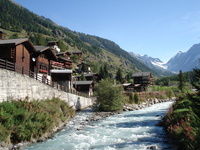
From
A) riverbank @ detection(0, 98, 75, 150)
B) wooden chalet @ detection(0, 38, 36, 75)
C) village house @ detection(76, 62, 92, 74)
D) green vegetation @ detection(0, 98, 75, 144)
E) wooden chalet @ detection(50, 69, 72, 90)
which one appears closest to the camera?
riverbank @ detection(0, 98, 75, 150)

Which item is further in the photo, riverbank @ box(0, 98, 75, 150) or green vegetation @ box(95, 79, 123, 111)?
green vegetation @ box(95, 79, 123, 111)

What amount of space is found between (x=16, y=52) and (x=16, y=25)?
17086cm

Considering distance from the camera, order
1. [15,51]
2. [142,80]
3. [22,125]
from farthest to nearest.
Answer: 1. [142,80]
2. [15,51]
3. [22,125]

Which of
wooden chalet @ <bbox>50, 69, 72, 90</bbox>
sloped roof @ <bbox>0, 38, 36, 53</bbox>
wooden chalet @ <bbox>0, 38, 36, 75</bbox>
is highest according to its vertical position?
sloped roof @ <bbox>0, 38, 36, 53</bbox>

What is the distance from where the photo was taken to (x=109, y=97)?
128ft

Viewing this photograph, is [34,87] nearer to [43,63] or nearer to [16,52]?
[16,52]

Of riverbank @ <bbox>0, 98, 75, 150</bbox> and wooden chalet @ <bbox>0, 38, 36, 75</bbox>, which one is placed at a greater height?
wooden chalet @ <bbox>0, 38, 36, 75</bbox>

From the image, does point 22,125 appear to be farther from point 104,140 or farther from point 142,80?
point 142,80

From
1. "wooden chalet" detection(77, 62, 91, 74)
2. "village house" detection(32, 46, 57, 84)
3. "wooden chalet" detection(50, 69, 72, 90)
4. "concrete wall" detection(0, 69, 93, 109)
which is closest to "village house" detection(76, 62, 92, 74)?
"wooden chalet" detection(77, 62, 91, 74)

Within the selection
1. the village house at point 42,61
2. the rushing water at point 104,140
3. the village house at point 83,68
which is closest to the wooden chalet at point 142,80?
the village house at point 83,68

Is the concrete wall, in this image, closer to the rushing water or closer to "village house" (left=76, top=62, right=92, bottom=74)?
the rushing water

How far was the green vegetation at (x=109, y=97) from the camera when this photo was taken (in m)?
38.2

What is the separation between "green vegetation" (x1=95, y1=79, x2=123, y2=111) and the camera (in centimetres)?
3821

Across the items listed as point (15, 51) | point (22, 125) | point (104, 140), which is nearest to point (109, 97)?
point (15, 51)
